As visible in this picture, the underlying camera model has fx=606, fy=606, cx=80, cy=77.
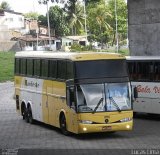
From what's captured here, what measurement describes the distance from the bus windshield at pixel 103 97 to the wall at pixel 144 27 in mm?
12518

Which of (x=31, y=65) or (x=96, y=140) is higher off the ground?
(x=31, y=65)

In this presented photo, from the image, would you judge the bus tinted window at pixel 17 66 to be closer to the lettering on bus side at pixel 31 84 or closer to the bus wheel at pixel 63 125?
the lettering on bus side at pixel 31 84

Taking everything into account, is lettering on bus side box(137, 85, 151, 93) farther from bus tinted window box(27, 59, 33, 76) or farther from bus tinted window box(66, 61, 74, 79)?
bus tinted window box(66, 61, 74, 79)

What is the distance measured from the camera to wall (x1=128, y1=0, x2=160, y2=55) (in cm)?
3189

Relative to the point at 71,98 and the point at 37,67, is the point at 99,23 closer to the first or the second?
the point at 37,67

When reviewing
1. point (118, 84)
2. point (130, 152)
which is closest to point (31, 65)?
point (118, 84)

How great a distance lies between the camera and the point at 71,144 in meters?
18.4

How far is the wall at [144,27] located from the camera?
1256 inches

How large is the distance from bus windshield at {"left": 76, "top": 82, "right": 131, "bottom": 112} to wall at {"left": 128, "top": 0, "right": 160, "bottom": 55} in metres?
12.5

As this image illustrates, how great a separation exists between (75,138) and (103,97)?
1863 millimetres

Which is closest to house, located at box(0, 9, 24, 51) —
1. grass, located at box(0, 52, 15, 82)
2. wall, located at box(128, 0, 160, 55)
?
grass, located at box(0, 52, 15, 82)

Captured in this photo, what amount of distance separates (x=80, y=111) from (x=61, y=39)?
107449 millimetres

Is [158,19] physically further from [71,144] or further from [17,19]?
[17,19]

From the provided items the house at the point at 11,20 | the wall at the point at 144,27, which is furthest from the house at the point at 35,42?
the wall at the point at 144,27
